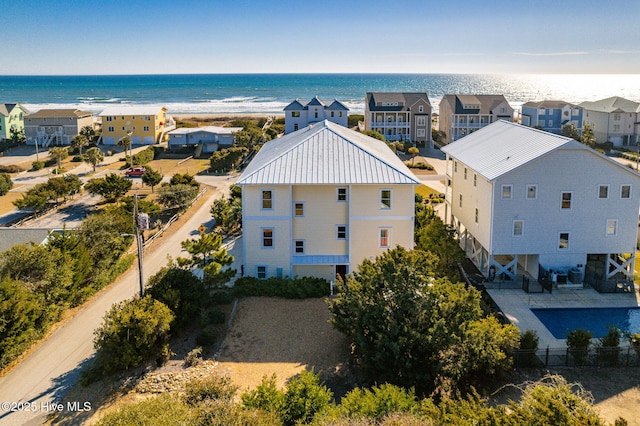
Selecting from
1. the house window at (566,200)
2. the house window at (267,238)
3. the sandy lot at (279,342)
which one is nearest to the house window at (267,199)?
the house window at (267,238)

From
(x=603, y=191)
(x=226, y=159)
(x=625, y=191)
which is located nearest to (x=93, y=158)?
(x=226, y=159)

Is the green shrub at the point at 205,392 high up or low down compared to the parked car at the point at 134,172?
down

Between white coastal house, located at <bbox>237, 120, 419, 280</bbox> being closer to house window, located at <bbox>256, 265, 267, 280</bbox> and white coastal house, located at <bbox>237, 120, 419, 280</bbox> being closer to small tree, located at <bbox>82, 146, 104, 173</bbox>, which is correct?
house window, located at <bbox>256, 265, 267, 280</bbox>

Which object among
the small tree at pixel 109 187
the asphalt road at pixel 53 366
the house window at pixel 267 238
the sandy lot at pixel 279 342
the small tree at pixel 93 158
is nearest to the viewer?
the asphalt road at pixel 53 366

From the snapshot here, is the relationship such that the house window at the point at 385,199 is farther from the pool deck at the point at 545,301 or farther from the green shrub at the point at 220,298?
the green shrub at the point at 220,298

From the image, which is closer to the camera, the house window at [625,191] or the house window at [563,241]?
the house window at [625,191]

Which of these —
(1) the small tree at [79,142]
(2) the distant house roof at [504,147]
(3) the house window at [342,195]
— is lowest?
(3) the house window at [342,195]

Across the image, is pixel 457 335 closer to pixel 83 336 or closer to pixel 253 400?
pixel 253 400
